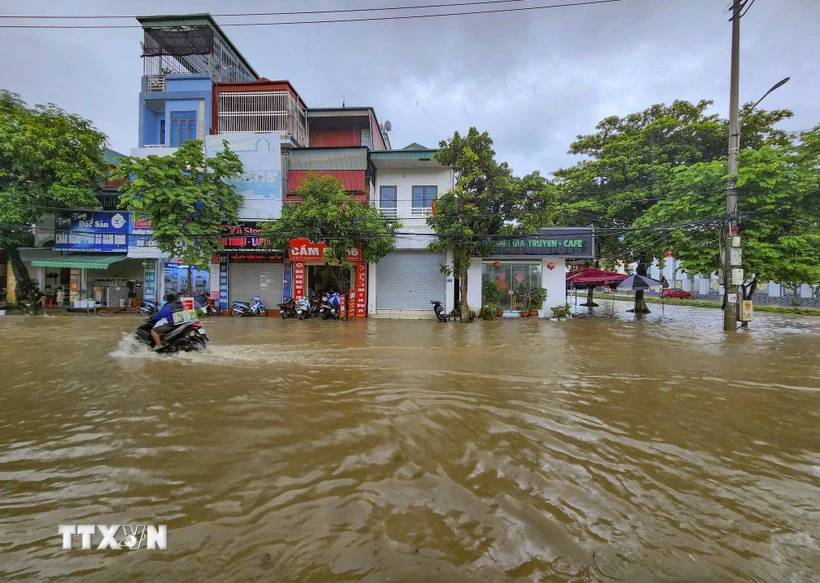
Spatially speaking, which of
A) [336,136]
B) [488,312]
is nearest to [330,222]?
[488,312]

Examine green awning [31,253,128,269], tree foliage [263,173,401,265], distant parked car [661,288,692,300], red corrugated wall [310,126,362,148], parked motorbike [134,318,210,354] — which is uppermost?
red corrugated wall [310,126,362,148]

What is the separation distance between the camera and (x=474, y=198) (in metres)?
15.1

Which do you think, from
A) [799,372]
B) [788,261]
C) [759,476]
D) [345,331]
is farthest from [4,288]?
[788,261]

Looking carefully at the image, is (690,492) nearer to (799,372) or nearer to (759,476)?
(759,476)

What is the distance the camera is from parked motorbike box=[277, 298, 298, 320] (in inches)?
682

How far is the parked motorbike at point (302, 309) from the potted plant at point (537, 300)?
1090 centimetres

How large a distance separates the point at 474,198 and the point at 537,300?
644cm

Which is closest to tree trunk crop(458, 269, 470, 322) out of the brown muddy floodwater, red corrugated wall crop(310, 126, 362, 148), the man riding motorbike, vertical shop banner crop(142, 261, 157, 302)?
the brown muddy floodwater

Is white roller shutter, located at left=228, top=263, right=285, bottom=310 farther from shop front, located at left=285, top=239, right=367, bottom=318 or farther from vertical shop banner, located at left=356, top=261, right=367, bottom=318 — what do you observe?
vertical shop banner, located at left=356, top=261, right=367, bottom=318

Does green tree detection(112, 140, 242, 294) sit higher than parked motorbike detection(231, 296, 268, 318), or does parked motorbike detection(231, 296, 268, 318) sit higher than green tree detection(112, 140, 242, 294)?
green tree detection(112, 140, 242, 294)

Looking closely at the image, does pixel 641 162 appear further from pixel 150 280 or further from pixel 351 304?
pixel 150 280

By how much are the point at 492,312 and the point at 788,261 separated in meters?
10.4

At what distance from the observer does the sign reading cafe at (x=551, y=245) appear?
17.3 metres

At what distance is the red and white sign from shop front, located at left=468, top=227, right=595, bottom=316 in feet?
18.9
